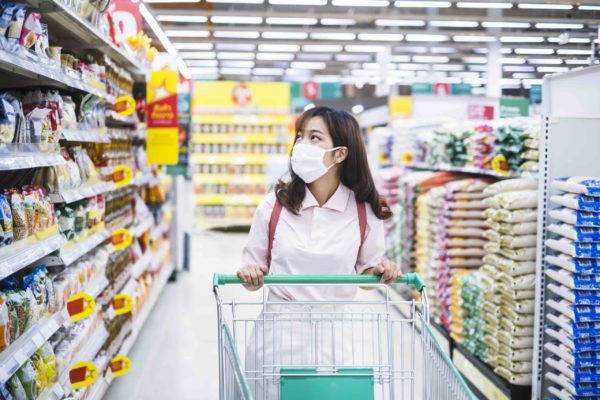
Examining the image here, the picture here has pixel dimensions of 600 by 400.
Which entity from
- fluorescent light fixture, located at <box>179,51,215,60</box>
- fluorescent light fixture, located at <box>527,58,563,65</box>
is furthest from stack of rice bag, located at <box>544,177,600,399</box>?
fluorescent light fixture, located at <box>179,51,215,60</box>

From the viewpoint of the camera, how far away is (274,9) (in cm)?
1040

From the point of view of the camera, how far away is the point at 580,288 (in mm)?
3229

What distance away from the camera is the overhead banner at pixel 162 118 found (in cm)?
540

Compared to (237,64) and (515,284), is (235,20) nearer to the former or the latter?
(237,64)

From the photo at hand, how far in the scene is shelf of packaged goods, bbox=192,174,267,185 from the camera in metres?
13.2

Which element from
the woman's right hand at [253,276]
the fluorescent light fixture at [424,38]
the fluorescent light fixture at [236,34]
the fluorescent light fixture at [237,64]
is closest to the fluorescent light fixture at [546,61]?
the woman's right hand at [253,276]

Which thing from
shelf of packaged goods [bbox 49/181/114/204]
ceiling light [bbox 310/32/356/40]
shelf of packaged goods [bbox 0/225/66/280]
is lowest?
shelf of packaged goods [bbox 0/225/66/280]

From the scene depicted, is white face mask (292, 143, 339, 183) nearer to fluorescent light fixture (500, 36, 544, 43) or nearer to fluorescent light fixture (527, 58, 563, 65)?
fluorescent light fixture (527, 58, 563, 65)

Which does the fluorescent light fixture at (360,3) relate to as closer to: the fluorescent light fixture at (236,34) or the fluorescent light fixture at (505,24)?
the fluorescent light fixture at (505,24)

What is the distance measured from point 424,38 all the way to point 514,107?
5.14 m

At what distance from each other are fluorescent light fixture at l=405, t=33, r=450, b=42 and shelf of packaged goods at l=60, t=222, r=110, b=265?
9.00m

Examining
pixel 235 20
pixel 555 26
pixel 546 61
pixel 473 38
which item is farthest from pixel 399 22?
pixel 546 61

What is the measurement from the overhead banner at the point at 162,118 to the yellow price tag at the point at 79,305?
2.39 meters

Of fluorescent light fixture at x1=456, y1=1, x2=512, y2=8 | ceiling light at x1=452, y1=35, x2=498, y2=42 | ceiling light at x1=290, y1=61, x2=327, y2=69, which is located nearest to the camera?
fluorescent light fixture at x1=456, y1=1, x2=512, y2=8
